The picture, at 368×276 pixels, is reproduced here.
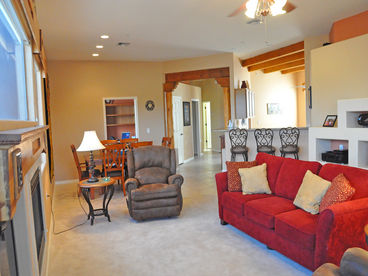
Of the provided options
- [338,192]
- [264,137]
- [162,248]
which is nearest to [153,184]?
[162,248]

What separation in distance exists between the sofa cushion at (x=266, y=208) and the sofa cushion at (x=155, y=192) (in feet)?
3.74

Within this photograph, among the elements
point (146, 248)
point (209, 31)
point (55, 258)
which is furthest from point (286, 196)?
point (209, 31)

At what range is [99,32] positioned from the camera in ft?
16.9

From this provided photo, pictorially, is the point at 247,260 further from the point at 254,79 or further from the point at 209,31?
the point at 254,79

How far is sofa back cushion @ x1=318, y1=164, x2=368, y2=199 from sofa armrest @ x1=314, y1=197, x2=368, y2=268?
9.1 inches

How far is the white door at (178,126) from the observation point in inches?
347

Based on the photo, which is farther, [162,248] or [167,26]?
[167,26]

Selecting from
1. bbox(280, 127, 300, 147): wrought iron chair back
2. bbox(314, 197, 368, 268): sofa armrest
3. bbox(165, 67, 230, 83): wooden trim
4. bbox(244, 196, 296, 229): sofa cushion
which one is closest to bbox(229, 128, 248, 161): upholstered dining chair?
bbox(280, 127, 300, 147): wrought iron chair back

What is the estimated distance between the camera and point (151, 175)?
4586mm

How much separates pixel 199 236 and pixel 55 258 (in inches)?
62.6

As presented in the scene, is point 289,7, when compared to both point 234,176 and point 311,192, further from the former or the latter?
point 311,192

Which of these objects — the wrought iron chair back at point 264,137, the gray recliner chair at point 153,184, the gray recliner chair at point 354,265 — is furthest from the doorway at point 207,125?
the gray recliner chair at point 354,265

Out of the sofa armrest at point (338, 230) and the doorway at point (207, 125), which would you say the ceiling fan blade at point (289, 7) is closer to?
the sofa armrest at point (338, 230)

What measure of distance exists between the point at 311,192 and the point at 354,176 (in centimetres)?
41
